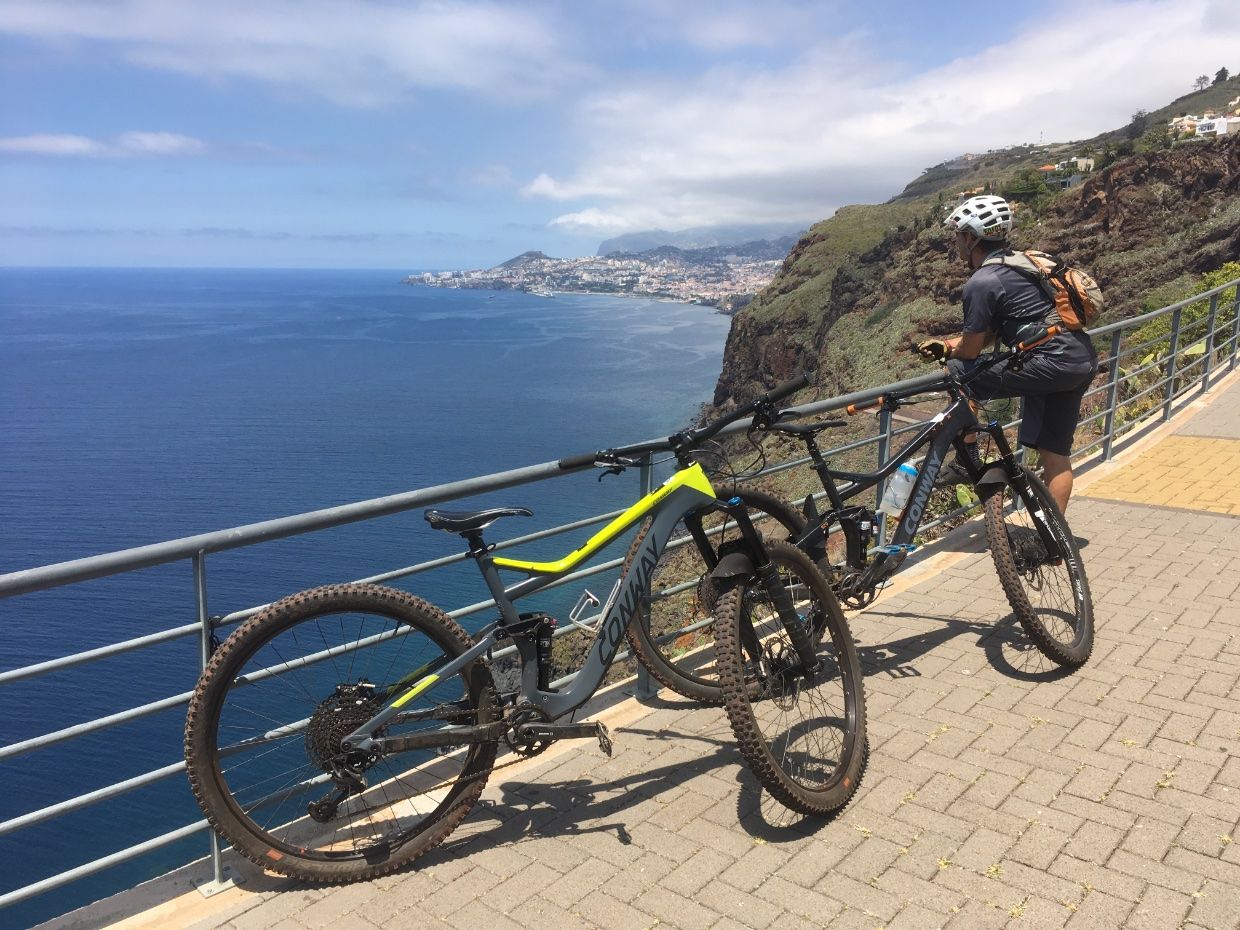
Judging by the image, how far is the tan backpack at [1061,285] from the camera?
198 inches

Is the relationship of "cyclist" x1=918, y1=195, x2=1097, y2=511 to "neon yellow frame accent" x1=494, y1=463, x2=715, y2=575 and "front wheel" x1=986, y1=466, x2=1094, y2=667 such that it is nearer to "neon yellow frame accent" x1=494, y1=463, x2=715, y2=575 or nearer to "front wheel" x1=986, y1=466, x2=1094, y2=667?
"front wheel" x1=986, y1=466, x2=1094, y2=667

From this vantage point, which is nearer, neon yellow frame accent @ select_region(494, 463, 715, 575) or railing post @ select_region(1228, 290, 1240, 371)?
neon yellow frame accent @ select_region(494, 463, 715, 575)

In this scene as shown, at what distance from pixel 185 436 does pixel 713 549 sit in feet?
246

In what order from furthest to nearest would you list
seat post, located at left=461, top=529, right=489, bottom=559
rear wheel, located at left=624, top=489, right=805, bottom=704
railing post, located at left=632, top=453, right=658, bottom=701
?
1. railing post, located at left=632, top=453, right=658, bottom=701
2. rear wheel, located at left=624, top=489, right=805, bottom=704
3. seat post, located at left=461, top=529, right=489, bottom=559

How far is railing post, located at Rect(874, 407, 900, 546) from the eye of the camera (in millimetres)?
4699

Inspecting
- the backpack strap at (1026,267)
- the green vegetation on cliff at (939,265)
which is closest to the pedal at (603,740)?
the backpack strap at (1026,267)

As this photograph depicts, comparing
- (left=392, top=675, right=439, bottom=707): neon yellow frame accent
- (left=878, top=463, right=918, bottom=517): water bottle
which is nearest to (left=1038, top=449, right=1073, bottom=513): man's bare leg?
(left=878, top=463, right=918, bottom=517): water bottle

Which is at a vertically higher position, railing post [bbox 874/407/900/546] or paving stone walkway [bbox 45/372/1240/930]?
railing post [bbox 874/407/900/546]

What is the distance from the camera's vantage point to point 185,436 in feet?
233

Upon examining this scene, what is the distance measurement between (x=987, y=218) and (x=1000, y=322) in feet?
1.82

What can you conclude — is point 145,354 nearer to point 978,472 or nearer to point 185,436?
point 185,436

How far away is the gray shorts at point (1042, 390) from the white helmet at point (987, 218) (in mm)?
665

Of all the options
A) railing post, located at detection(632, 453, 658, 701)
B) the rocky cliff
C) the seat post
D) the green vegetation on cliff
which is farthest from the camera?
the green vegetation on cliff

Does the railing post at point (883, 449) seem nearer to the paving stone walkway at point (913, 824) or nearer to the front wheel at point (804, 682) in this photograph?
the paving stone walkway at point (913, 824)
